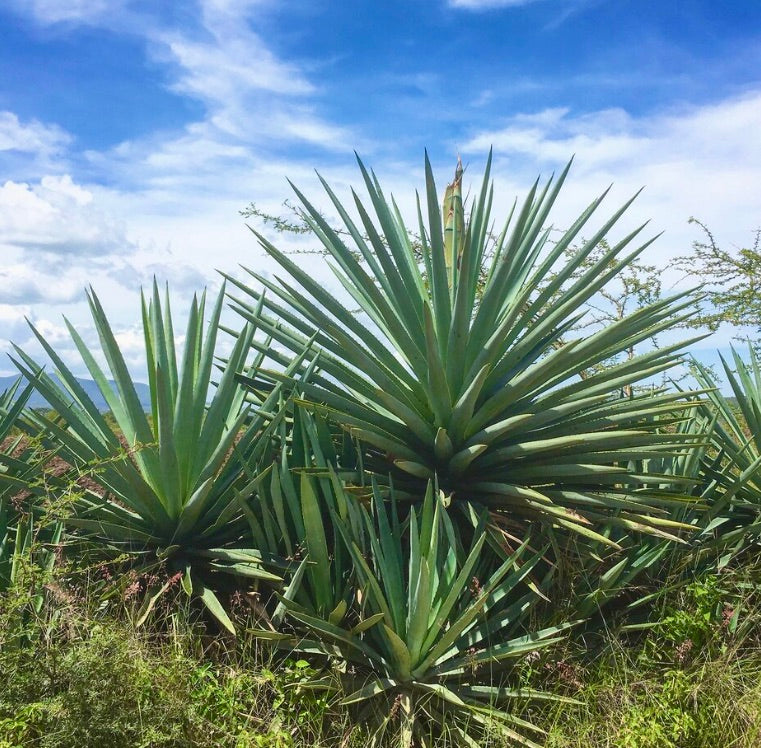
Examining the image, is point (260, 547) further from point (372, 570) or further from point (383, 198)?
point (383, 198)

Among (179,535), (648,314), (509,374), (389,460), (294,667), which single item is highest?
(648,314)

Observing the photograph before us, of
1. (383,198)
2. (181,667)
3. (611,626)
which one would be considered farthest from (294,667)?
(383,198)

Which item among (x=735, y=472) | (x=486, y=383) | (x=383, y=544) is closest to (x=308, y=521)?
(x=383, y=544)

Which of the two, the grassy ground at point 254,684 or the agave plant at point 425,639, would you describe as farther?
the agave plant at point 425,639

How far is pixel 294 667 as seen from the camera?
384cm

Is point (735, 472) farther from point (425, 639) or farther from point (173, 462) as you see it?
point (173, 462)

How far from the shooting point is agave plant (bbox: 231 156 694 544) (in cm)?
430

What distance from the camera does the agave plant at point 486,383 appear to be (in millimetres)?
4301

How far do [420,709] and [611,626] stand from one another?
4.42 ft

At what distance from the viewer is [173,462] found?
13.9ft

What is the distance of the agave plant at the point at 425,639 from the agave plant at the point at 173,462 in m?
0.47

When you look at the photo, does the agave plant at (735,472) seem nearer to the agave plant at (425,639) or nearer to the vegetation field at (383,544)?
the vegetation field at (383,544)

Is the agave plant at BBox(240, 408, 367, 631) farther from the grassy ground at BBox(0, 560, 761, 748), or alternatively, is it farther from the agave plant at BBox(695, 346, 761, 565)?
the agave plant at BBox(695, 346, 761, 565)

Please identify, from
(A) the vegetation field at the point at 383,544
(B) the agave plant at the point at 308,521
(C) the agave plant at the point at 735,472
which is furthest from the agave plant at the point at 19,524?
(C) the agave plant at the point at 735,472
